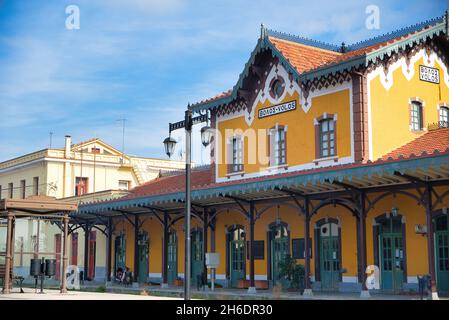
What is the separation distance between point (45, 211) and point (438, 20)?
13.3 metres

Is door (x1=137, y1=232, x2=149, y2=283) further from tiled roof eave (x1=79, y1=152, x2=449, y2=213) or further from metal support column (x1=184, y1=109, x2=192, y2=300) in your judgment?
metal support column (x1=184, y1=109, x2=192, y2=300)

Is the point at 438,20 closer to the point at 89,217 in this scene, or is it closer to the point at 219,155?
the point at 219,155

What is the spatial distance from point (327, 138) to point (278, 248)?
13.6 feet

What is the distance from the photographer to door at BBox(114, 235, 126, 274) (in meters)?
31.1

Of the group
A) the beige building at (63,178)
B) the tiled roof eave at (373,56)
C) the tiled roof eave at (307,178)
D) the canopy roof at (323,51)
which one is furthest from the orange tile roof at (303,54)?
the beige building at (63,178)

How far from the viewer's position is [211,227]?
2552 centimetres

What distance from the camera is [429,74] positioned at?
875 inches

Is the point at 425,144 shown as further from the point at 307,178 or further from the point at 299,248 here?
the point at 299,248

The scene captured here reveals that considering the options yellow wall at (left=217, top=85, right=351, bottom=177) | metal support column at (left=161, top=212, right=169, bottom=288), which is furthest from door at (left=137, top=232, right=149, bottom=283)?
yellow wall at (left=217, top=85, right=351, bottom=177)

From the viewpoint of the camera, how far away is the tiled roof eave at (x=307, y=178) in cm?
1595

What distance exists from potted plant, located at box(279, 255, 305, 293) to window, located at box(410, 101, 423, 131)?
18.5 ft

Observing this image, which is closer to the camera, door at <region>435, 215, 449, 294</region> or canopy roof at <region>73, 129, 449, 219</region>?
canopy roof at <region>73, 129, 449, 219</region>
